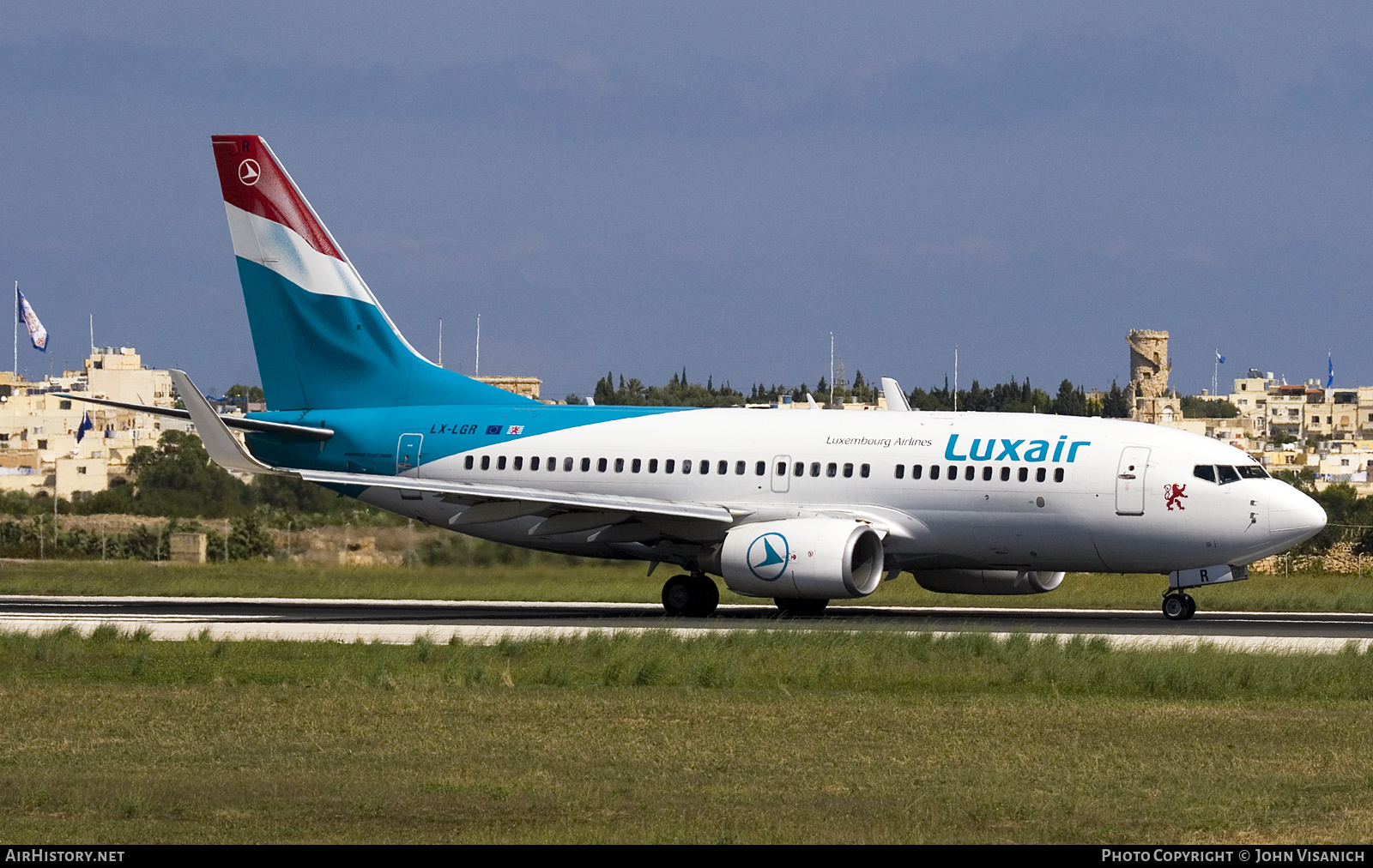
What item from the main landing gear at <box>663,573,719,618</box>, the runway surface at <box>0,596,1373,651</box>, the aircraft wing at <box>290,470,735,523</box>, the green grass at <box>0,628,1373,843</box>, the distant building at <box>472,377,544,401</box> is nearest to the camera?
the green grass at <box>0,628,1373,843</box>

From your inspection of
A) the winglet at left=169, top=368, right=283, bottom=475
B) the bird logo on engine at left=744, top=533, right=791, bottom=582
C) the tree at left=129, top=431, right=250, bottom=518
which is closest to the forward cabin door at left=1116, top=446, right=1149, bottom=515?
the bird logo on engine at left=744, top=533, right=791, bottom=582

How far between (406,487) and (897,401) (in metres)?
9.56

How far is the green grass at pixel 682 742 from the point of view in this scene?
12.7 m

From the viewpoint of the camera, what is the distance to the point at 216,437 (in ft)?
103

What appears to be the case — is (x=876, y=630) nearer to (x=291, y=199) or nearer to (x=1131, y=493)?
(x=1131, y=493)

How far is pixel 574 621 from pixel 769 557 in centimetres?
331

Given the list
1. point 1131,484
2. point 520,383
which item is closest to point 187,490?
point 1131,484

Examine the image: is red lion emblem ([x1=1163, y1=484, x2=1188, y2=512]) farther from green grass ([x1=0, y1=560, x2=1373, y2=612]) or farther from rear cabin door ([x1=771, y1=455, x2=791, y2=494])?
rear cabin door ([x1=771, y1=455, x2=791, y2=494])

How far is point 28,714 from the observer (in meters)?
17.9

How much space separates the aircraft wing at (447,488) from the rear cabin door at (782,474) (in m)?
0.91

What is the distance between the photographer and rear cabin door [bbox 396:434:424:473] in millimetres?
35625

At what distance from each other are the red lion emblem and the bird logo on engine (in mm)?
5935

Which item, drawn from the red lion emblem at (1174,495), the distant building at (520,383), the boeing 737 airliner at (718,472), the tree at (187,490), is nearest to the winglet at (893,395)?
the boeing 737 airliner at (718,472)

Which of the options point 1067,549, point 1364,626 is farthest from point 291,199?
point 1364,626
